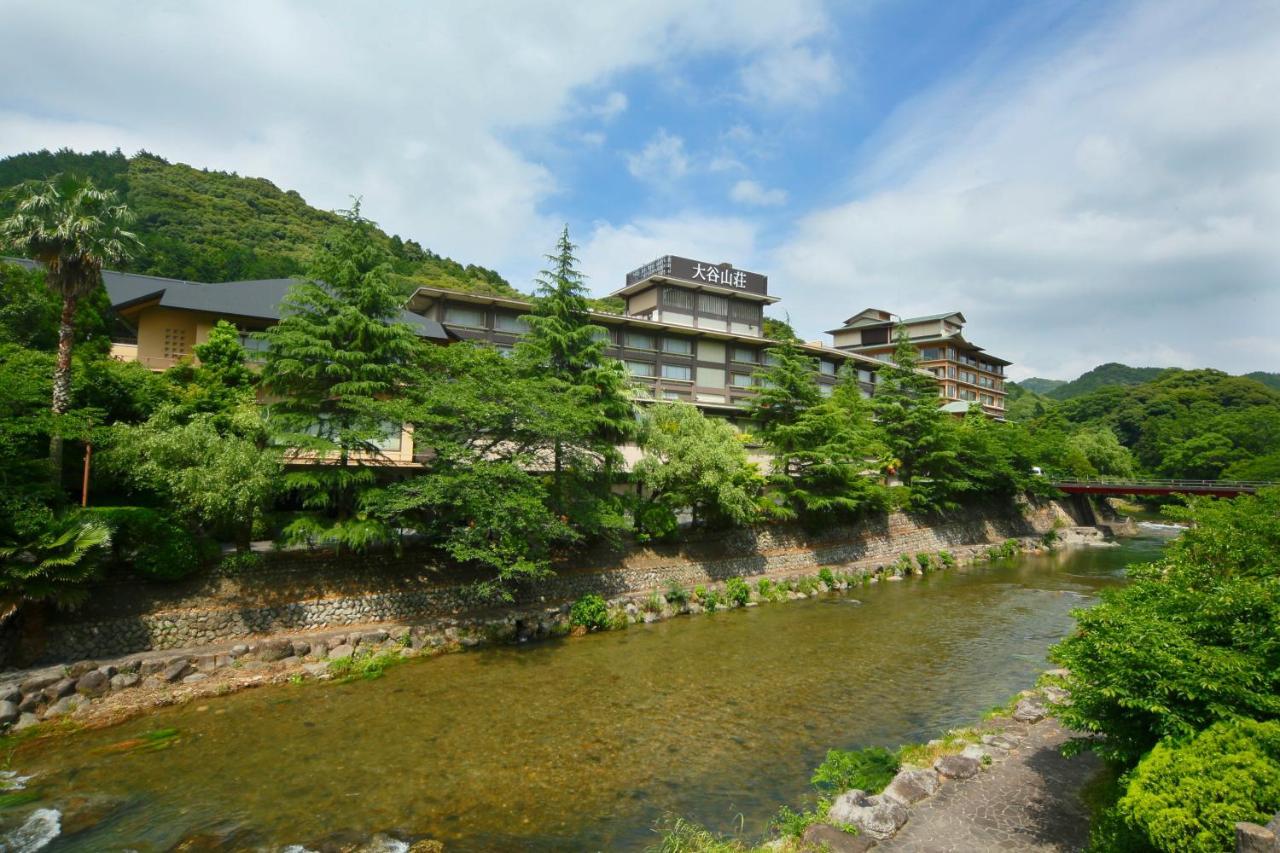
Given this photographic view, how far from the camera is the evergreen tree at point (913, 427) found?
37031 mm

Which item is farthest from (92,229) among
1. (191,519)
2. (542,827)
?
(542,827)

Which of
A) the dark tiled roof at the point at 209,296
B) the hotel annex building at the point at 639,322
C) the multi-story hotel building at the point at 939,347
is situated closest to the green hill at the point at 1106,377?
the multi-story hotel building at the point at 939,347

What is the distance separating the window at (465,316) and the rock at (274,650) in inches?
872

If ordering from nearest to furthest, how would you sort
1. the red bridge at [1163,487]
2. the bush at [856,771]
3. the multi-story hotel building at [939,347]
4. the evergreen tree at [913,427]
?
the bush at [856,771]
the evergreen tree at [913,427]
the red bridge at [1163,487]
the multi-story hotel building at [939,347]

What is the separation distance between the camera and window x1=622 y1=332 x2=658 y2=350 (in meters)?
39.9

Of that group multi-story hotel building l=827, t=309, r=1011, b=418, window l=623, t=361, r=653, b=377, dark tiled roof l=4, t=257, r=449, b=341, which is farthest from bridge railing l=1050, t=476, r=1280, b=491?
dark tiled roof l=4, t=257, r=449, b=341

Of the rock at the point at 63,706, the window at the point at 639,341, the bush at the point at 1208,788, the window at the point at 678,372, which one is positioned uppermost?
the window at the point at 639,341

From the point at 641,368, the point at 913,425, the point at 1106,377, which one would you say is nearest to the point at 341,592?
the point at 641,368

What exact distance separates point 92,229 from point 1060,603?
34428 millimetres

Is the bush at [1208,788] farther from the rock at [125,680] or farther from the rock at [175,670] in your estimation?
the rock at [125,680]

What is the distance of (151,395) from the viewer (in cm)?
1953

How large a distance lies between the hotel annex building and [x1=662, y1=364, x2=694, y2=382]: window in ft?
0.24

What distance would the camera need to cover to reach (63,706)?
12.8 m

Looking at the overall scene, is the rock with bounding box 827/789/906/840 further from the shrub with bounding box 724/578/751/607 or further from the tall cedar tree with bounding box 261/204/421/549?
the shrub with bounding box 724/578/751/607
